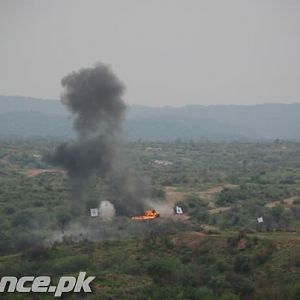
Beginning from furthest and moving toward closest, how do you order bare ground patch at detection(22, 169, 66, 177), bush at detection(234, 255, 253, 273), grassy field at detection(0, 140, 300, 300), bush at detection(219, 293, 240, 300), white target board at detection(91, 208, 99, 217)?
bare ground patch at detection(22, 169, 66, 177)
white target board at detection(91, 208, 99, 217)
bush at detection(234, 255, 253, 273)
grassy field at detection(0, 140, 300, 300)
bush at detection(219, 293, 240, 300)

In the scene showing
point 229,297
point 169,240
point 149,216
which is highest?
point 229,297

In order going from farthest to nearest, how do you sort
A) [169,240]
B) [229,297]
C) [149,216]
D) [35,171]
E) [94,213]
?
[35,171] → [149,216] → [94,213] → [169,240] → [229,297]

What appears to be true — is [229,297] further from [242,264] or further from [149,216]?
[149,216]

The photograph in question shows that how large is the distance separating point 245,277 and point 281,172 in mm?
71285

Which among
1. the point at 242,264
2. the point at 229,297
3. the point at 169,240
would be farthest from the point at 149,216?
the point at 229,297

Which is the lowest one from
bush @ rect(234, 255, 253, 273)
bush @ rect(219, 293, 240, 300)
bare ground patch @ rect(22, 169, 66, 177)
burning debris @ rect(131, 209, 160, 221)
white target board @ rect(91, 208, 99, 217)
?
bare ground patch @ rect(22, 169, 66, 177)

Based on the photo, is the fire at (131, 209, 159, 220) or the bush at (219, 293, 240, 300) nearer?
the bush at (219, 293, 240, 300)

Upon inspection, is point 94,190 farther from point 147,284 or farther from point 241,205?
point 147,284

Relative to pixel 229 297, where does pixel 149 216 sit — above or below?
below

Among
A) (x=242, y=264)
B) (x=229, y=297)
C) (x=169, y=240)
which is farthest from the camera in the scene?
(x=169, y=240)

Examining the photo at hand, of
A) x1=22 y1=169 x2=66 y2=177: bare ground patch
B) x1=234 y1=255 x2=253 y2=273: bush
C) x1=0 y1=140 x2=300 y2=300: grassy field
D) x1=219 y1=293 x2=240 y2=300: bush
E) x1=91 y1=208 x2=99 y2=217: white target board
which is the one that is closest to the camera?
x1=219 y1=293 x2=240 y2=300: bush

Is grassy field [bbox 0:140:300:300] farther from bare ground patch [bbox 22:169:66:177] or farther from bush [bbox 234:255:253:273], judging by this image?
bare ground patch [bbox 22:169:66:177]

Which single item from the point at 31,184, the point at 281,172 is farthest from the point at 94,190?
the point at 281,172

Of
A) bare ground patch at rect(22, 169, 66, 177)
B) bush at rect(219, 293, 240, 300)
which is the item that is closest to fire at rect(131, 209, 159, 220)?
bush at rect(219, 293, 240, 300)
